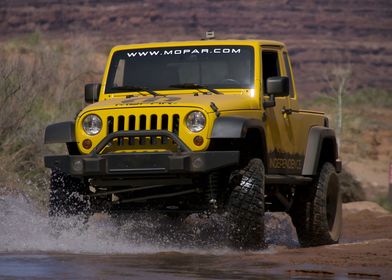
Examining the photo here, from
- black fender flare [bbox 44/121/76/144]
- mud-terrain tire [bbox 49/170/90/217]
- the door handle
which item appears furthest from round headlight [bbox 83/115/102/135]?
the door handle

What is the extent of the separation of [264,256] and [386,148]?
47.6 meters

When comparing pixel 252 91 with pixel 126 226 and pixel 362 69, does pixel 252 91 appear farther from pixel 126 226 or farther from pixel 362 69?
pixel 362 69

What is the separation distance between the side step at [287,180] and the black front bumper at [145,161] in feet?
3.56

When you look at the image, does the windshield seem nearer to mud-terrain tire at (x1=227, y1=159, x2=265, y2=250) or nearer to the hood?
the hood

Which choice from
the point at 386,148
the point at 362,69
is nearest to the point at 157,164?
the point at 386,148

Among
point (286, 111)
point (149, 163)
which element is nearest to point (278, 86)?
point (286, 111)

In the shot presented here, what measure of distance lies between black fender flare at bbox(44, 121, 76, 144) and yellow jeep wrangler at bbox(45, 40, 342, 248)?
0.04ft

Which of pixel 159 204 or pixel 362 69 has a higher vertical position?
pixel 159 204

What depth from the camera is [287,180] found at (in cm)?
1161

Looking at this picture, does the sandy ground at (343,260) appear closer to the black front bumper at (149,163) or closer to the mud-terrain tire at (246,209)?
the mud-terrain tire at (246,209)

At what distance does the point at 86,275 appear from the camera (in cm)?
818

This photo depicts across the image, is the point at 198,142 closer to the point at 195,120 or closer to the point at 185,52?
the point at 195,120

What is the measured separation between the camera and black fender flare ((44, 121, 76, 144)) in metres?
10.8

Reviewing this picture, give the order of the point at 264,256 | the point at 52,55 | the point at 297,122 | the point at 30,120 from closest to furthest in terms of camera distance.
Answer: the point at 264,256 < the point at 297,122 < the point at 30,120 < the point at 52,55
